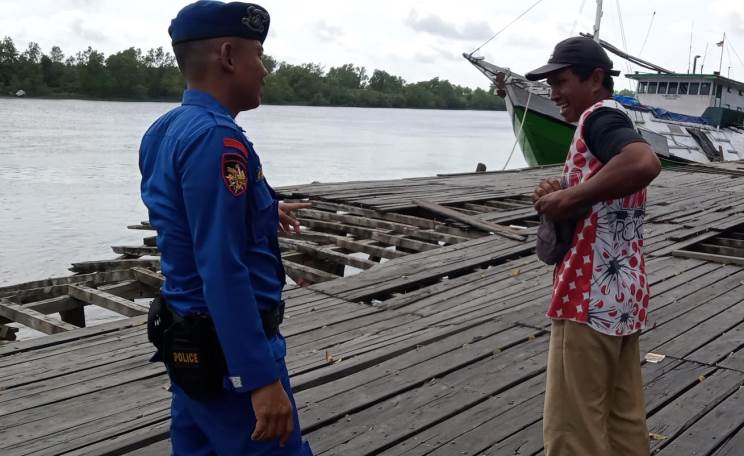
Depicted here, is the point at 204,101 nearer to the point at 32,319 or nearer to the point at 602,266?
the point at 602,266

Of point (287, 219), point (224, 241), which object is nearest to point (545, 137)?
point (287, 219)

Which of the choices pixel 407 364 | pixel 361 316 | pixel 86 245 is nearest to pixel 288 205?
pixel 407 364

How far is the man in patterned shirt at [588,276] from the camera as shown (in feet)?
8.82

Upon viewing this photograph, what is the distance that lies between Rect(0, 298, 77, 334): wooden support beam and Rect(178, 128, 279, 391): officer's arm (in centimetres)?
380

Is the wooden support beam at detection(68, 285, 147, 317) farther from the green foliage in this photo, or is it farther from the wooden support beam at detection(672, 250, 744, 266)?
the green foliage

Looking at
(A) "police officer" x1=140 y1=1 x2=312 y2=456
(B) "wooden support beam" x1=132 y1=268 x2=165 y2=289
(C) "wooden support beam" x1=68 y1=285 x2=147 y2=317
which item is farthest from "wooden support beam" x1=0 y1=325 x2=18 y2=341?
(A) "police officer" x1=140 y1=1 x2=312 y2=456

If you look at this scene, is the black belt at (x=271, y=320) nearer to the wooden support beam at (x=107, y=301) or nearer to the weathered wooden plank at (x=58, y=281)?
the wooden support beam at (x=107, y=301)

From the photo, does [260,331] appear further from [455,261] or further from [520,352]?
[455,261]

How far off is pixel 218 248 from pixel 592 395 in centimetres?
153

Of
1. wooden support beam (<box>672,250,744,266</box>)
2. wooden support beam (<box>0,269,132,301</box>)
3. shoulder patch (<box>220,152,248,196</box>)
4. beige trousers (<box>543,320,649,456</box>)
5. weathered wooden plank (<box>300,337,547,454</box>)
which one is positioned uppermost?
shoulder patch (<box>220,152,248,196</box>)

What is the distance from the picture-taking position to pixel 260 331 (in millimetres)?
1973

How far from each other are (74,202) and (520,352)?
891 inches

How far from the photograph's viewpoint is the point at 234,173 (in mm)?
1918

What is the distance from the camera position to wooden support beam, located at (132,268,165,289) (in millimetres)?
6930
